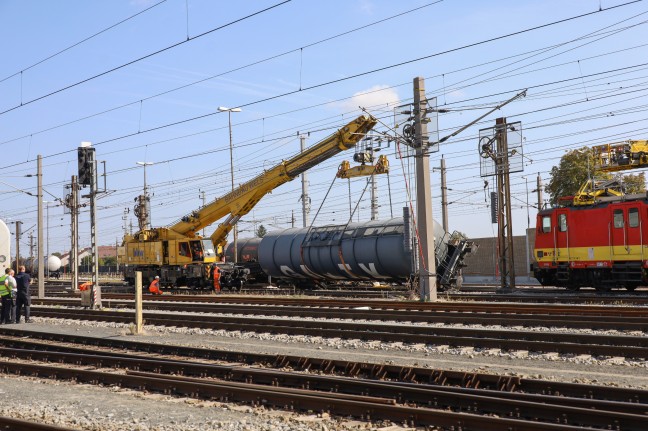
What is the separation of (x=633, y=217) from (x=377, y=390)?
61.3 feet

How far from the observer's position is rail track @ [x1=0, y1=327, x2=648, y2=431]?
24.8 feet

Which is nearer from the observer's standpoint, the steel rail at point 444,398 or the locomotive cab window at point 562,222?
the steel rail at point 444,398

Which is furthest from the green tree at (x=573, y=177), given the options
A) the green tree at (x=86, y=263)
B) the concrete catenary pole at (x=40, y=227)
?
the green tree at (x=86, y=263)

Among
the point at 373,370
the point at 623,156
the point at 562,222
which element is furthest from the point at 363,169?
the point at 373,370

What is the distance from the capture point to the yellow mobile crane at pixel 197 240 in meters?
31.4

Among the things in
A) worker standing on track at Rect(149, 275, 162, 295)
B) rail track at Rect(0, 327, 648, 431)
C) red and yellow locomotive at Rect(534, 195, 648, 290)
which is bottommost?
rail track at Rect(0, 327, 648, 431)

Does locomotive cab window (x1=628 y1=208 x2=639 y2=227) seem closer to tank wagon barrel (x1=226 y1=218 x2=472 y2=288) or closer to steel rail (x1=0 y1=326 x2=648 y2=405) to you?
tank wagon barrel (x1=226 y1=218 x2=472 y2=288)

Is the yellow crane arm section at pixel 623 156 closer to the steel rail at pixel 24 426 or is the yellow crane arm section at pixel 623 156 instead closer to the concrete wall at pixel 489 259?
the concrete wall at pixel 489 259

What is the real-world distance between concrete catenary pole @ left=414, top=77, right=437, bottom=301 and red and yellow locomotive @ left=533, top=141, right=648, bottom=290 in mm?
6803

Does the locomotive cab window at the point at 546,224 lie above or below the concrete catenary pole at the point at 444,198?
below

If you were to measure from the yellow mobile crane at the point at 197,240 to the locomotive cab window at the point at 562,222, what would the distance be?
34.0 feet

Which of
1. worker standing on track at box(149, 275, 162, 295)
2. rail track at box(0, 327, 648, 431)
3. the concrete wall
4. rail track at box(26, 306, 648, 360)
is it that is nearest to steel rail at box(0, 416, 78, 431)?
rail track at box(0, 327, 648, 431)

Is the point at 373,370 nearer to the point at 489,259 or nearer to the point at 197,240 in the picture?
the point at 197,240

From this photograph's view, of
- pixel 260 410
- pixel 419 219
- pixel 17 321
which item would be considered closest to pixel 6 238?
pixel 17 321
